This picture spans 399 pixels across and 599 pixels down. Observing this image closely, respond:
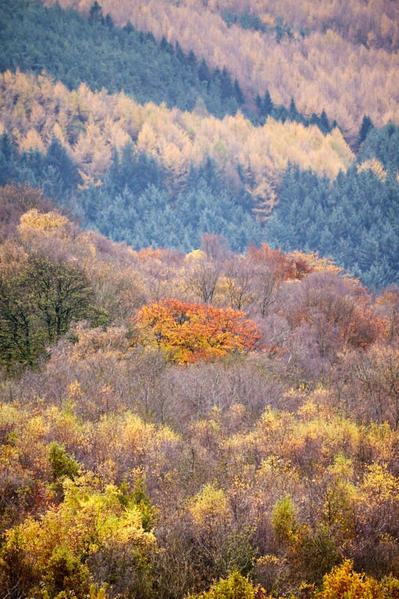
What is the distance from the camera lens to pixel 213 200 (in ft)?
457

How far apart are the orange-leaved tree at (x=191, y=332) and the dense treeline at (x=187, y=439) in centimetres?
14

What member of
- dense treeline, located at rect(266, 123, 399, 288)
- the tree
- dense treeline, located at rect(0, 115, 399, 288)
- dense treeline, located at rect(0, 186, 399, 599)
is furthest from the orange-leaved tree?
dense treeline, located at rect(266, 123, 399, 288)

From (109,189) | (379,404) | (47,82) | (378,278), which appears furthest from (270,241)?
(379,404)

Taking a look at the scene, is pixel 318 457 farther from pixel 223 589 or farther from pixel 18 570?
pixel 18 570

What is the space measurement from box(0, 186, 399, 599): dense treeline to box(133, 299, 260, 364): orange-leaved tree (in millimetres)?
142

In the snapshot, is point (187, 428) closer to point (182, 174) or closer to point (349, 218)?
point (349, 218)

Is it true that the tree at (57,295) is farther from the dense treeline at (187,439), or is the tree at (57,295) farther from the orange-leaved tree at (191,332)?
the orange-leaved tree at (191,332)

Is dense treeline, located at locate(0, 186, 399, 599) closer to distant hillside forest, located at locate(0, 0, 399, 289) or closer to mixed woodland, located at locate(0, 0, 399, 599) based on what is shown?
mixed woodland, located at locate(0, 0, 399, 599)

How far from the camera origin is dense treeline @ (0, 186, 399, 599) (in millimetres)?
8375

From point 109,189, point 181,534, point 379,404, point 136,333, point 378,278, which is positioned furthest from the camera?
point 109,189

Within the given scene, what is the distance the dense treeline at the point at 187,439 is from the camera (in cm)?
838

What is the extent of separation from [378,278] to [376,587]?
112 meters

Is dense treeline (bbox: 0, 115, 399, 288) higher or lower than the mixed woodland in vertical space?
lower

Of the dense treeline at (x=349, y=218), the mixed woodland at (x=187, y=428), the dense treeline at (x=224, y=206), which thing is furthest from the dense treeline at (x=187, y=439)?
the dense treeline at (x=349, y=218)
